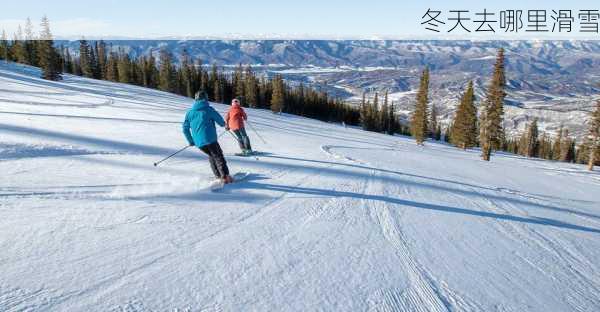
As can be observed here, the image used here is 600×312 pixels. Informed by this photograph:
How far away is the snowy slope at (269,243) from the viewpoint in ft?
12.2

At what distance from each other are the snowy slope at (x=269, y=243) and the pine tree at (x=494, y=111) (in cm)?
3501

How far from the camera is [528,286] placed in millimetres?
4668

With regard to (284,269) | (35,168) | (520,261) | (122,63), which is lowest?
(520,261)

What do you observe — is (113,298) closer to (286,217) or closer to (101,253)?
(101,253)

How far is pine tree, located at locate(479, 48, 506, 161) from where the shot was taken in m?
40.4

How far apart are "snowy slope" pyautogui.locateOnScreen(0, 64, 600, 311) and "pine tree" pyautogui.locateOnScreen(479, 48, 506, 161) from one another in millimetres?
35008

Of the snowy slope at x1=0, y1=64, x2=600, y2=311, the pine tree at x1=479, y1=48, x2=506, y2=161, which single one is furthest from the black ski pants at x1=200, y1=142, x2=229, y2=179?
the pine tree at x1=479, y1=48, x2=506, y2=161

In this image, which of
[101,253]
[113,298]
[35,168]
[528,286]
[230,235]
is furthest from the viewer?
[35,168]

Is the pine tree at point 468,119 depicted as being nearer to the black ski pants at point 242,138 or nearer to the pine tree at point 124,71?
the black ski pants at point 242,138

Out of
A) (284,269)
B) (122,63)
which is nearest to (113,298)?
(284,269)

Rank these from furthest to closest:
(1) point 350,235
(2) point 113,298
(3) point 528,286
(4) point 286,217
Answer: (4) point 286,217 < (1) point 350,235 < (3) point 528,286 < (2) point 113,298

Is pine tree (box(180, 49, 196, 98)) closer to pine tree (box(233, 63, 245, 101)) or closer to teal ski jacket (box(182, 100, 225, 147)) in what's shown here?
pine tree (box(233, 63, 245, 101))

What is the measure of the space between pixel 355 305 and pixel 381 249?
1584 millimetres

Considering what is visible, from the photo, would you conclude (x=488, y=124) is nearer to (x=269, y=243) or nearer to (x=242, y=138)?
(x=242, y=138)
